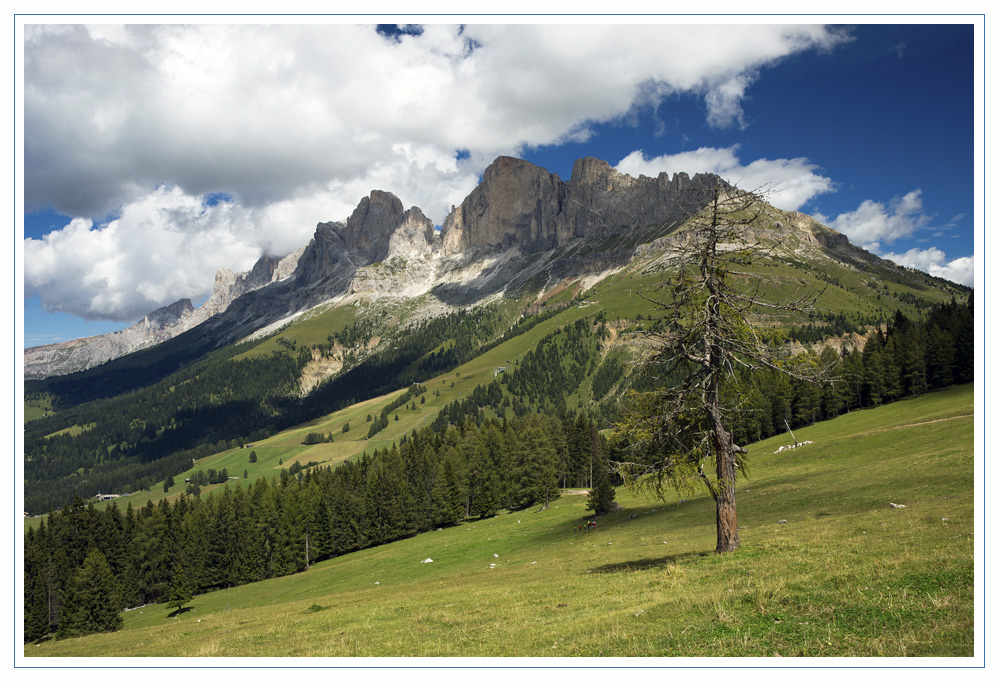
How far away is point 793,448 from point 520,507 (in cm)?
5005

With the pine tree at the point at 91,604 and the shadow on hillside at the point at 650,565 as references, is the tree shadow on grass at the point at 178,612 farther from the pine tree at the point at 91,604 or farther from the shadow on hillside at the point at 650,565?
the shadow on hillside at the point at 650,565

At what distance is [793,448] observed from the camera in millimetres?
68250

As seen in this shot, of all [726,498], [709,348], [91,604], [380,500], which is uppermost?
[709,348]

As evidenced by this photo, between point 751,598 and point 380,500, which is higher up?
point 751,598

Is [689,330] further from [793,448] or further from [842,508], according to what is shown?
[793,448]

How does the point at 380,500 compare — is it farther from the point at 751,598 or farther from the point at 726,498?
the point at 751,598

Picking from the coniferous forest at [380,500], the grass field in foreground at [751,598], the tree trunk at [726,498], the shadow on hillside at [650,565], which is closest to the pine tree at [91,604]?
the coniferous forest at [380,500]

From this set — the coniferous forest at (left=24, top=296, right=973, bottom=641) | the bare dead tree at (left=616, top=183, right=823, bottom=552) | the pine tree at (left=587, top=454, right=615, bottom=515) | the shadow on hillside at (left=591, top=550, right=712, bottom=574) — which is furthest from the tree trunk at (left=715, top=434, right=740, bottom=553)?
the coniferous forest at (left=24, top=296, right=973, bottom=641)

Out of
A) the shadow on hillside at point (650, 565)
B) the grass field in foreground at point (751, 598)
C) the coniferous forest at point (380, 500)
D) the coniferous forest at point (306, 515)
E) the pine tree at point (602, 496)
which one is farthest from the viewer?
the coniferous forest at point (380, 500)

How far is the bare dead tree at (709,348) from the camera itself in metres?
18.6

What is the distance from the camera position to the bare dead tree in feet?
60.9

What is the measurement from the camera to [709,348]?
62.1 ft

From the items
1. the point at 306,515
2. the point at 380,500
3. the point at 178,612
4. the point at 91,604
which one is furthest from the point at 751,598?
the point at 306,515
